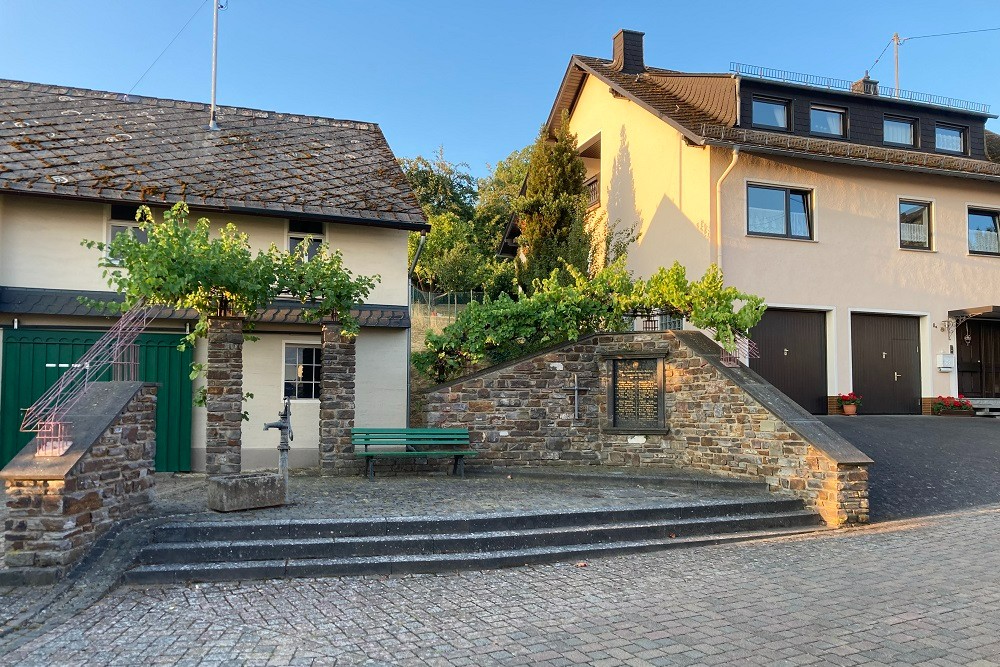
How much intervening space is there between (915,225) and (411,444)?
1294cm

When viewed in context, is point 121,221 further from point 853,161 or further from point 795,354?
point 853,161

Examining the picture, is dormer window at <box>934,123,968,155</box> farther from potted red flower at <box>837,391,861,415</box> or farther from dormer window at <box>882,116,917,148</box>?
potted red flower at <box>837,391,861,415</box>

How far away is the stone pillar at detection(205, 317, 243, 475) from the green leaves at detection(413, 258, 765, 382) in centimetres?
382

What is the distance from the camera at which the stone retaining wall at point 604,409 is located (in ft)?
34.4

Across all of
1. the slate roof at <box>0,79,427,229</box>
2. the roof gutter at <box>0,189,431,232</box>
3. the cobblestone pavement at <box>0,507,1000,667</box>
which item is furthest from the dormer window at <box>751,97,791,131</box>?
the cobblestone pavement at <box>0,507,1000,667</box>

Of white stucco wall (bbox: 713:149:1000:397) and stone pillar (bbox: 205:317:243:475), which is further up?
white stucco wall (bbox: 713:149:1000:397)

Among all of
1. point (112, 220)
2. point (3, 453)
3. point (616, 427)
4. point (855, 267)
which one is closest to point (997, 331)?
point (855, 267)

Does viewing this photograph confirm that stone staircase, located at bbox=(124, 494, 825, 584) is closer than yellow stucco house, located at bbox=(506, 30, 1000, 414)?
Yes

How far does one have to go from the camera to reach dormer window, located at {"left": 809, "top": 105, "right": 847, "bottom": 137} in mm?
16844

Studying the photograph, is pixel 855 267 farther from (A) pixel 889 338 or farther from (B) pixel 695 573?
(B) pixel 695 573

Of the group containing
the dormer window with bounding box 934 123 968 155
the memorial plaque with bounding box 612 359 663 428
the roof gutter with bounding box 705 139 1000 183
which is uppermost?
the dormer window with bounding box 934 123 968 155

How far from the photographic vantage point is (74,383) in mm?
7602

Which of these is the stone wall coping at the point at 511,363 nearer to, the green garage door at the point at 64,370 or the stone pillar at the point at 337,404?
the stone pillar at the point at 337,404

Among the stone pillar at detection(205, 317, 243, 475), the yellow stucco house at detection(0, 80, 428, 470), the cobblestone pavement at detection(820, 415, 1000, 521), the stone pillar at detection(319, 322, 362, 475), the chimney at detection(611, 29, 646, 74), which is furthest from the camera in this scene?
the chimney at detection(611, 29, 646, 74)
